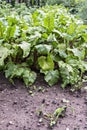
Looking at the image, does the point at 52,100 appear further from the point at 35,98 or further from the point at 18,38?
the point at 18,38

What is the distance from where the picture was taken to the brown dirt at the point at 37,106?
3.23m

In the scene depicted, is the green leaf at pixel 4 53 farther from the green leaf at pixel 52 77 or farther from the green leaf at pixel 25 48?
the green leaf at pixel 52 77

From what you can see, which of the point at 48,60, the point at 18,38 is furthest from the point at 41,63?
the point at 18,38

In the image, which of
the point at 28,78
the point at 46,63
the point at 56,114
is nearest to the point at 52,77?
the point at 46,63

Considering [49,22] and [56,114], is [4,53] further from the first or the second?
[56,114]

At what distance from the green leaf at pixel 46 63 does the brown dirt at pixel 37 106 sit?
0.21 m

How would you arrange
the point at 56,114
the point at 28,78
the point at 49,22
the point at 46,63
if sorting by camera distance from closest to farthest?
the point at 56,114 < the point at 28,78 < the point at 46,63 < the point at 49,22

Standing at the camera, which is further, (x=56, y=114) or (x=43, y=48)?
Result: (x=43, y=48)

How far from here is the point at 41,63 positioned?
400 centimetres

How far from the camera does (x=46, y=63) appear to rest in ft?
13.1

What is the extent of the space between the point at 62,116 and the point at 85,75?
1101 millimetres

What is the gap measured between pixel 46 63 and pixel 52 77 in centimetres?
22

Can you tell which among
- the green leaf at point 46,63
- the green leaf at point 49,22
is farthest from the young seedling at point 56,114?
the green leaf at point 49,22

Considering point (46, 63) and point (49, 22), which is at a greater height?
point (49, 22)
